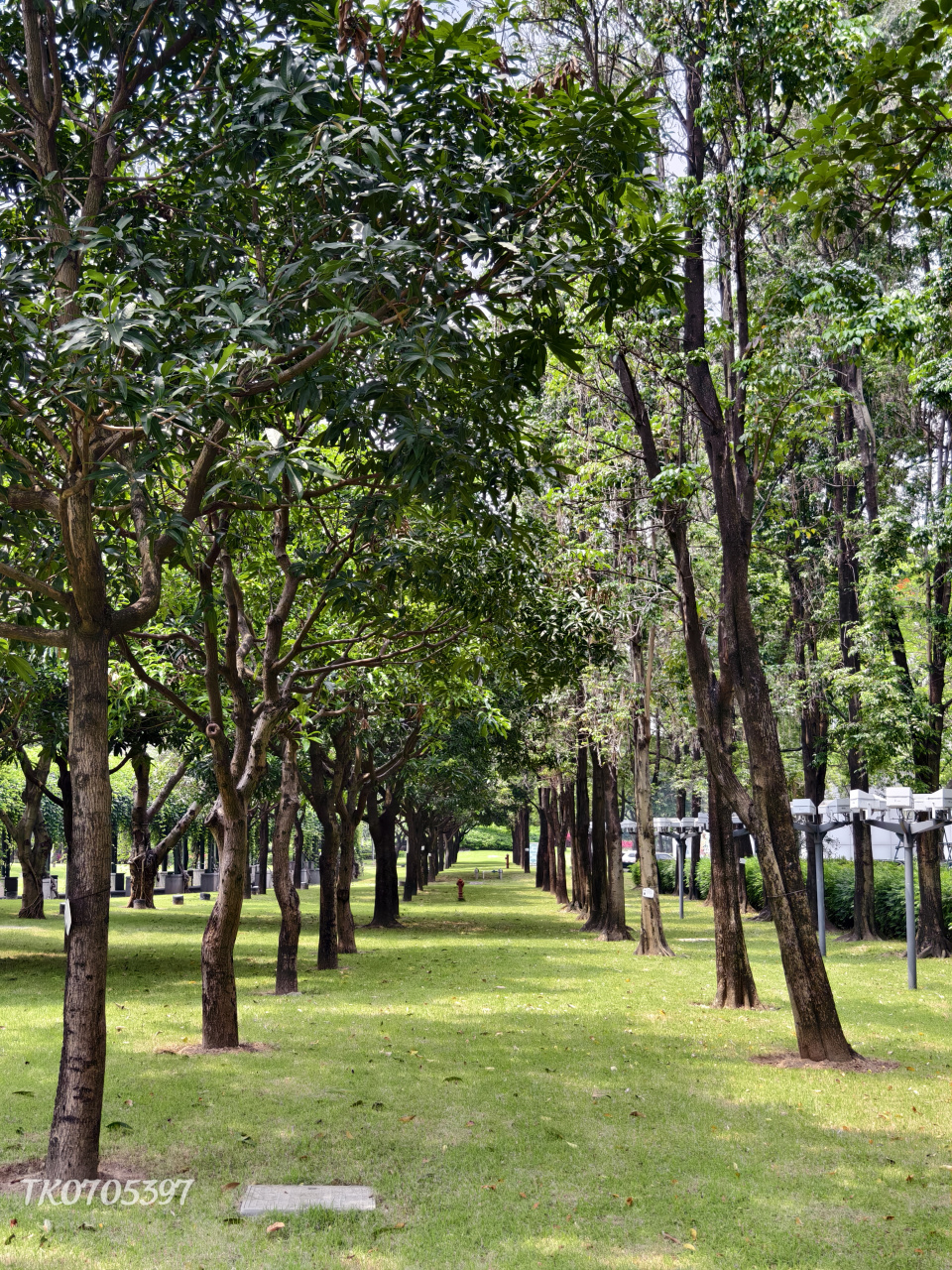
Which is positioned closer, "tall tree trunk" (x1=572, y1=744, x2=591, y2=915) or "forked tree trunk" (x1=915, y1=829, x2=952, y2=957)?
"forked tree trunk" (x1=915, y1=829, x2=952, y2=957)

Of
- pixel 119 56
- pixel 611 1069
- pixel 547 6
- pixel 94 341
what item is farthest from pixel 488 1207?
pixel 547 6

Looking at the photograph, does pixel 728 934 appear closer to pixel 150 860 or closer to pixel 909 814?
pixel 909 814

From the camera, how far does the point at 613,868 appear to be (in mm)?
24516

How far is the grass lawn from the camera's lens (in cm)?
551

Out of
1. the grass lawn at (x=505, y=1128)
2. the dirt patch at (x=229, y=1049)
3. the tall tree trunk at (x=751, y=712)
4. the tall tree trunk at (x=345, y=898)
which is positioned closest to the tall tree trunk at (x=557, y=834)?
the tall tree trunk at (x=345, y=898)

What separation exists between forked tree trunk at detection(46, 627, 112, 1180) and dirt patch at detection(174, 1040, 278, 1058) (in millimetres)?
4050

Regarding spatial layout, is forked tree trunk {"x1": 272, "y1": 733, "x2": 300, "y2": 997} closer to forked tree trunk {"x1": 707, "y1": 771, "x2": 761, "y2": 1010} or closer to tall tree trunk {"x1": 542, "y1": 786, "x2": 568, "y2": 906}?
forked tree trunk {"x1": 707, "y1": 771, "x2": 761, "y2": 1010}

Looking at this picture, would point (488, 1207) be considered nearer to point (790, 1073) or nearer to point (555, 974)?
point (790, 1073)

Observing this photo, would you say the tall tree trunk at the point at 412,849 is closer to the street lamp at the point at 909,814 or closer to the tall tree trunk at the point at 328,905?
the tall tree trunk at the point at 328,905

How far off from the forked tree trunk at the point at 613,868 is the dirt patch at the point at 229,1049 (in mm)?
13951

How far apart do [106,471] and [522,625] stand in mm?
5759

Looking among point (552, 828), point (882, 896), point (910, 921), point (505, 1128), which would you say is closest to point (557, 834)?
point (552, 828)

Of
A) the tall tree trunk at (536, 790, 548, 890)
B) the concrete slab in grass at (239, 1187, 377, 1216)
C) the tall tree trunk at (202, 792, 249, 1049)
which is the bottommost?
the tall tree trunk at (536, 790, 548, 890)

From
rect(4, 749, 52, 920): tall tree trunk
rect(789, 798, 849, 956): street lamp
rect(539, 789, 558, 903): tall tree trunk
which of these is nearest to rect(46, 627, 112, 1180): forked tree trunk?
rect(789, 798, 849, 956): street lamp
